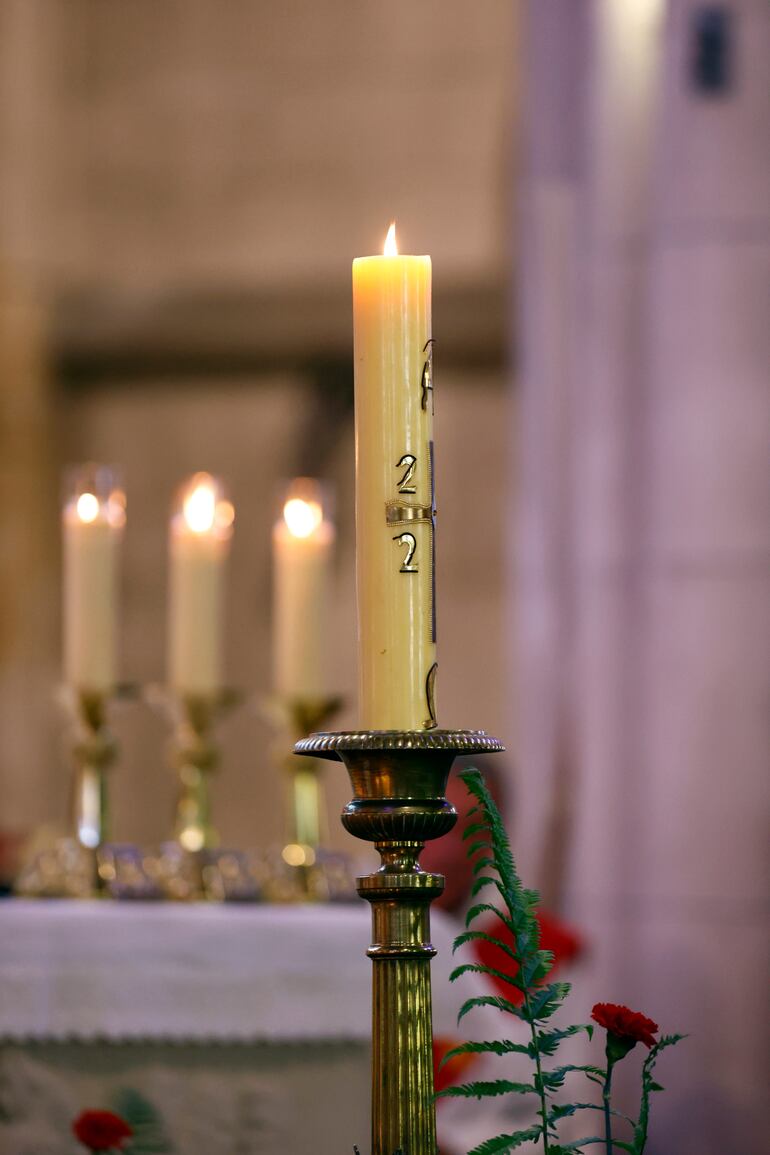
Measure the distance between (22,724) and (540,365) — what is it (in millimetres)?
3176

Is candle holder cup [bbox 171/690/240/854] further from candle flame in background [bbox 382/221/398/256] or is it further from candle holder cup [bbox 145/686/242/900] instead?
Answer: candle flame in background [bbox 382/221/398/256]

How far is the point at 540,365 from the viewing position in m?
3.79

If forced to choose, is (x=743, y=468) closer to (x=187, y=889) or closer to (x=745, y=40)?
(x=745, y=40)

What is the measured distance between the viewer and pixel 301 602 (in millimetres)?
1953

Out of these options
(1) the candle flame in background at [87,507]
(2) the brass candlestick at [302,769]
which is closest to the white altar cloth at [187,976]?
(2) the brass candlestick at [302,769]

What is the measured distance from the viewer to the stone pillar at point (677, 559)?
2773 mm

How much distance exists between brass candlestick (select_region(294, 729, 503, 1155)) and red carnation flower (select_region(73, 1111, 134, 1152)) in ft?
0.64

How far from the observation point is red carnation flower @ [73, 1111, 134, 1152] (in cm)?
99

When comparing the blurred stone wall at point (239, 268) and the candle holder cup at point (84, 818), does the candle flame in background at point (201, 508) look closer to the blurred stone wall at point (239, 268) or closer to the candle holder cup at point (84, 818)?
the candle holder cup at point (84, 818)

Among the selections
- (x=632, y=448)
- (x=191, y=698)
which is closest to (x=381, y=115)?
(x=632, y=448)

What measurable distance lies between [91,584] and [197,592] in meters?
0.13

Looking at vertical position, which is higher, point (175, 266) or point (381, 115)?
point (381, 115)

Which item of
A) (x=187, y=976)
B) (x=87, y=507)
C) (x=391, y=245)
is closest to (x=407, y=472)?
(x=391, y=245)

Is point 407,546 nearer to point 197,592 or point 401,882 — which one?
point 401,882
